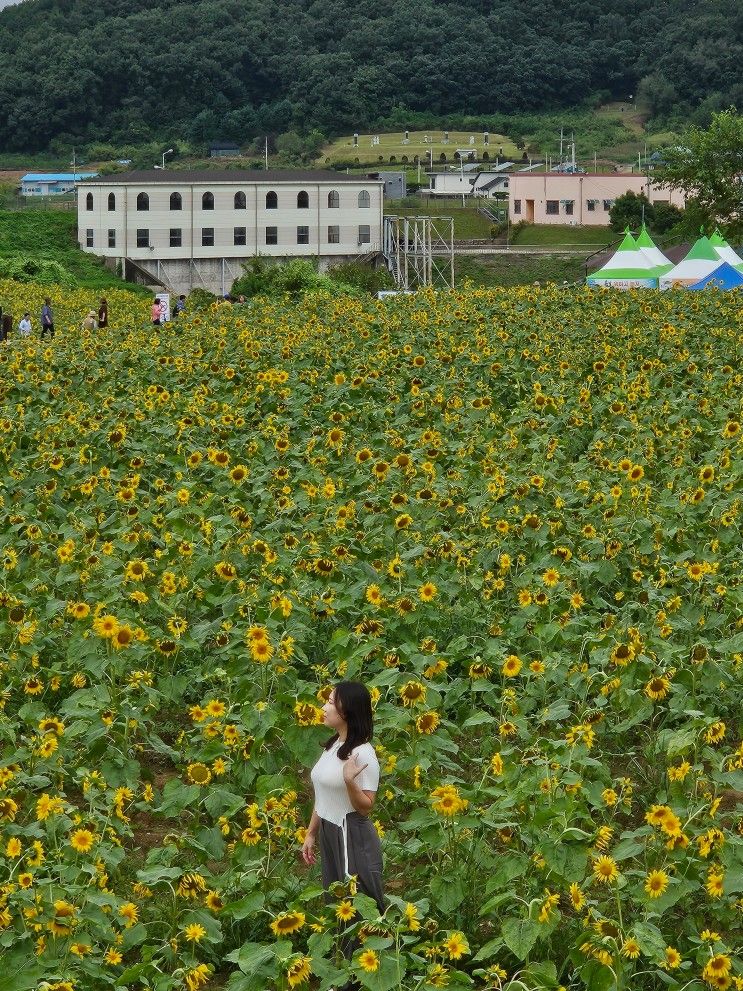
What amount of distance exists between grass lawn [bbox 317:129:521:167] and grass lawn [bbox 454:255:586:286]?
3777 cm

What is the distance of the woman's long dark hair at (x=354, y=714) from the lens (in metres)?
4.96

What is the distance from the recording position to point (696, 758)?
5.53 metres

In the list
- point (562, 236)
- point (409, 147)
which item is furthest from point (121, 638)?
point (409, 147)

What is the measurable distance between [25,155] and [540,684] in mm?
102780

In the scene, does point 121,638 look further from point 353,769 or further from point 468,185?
point 468,185

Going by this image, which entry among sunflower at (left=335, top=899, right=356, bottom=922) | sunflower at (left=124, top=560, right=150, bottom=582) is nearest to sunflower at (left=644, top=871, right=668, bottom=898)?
sunflower at (left=335, top=899, right=356, bottom=922)

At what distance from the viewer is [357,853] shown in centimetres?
497

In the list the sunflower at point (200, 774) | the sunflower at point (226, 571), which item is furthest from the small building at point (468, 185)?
the sunflower at point (200, 774)

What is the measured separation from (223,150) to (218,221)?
195ft

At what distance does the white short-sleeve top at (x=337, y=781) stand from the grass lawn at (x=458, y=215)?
64.6 meters

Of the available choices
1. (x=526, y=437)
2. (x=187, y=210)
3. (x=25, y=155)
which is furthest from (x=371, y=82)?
(x=526, y=437)

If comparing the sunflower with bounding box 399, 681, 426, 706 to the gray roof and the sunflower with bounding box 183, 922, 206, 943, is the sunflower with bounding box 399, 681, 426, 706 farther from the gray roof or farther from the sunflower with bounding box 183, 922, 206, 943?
the gray roof

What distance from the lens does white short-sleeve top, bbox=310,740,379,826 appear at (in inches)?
195

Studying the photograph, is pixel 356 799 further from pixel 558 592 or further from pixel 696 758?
pixel 558 592
